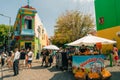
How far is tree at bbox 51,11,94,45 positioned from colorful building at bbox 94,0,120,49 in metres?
9.73

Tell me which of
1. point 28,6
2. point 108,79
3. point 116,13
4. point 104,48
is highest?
point 28,6

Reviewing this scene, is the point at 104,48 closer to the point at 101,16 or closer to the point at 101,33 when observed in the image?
the point at 101,33

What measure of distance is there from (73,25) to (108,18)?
12731 mm

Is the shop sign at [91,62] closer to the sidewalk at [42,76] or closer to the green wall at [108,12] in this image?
the sidewalk at [42,76]

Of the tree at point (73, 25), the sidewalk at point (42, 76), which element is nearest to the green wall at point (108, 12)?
the tree at point (73, 25)

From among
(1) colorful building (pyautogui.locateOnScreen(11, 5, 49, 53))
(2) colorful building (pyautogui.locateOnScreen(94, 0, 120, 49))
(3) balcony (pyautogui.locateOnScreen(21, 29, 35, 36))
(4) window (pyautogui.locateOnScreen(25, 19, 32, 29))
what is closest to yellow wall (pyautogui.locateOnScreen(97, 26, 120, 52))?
(2) colorful building (pyautogui.locateOnScreen(94, 0, 120, 49))

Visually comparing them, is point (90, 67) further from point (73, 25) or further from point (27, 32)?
point (73, 25)

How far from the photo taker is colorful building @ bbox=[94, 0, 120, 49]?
23141 mm

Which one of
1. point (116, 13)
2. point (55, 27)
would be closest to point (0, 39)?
point (55, 27)

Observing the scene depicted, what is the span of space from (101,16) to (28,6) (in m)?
12.4

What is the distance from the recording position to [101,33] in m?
26.5

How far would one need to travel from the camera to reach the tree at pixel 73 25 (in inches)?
1465

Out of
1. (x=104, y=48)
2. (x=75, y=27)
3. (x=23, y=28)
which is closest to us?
(x=104, y=48)

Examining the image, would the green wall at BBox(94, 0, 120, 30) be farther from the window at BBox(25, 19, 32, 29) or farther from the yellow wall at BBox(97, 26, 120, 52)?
the window at BBox(25, 19, 32, 29)
